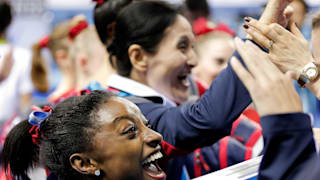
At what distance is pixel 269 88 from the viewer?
36.9 inches

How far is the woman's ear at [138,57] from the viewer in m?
1.99

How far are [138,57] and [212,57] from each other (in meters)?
1.61

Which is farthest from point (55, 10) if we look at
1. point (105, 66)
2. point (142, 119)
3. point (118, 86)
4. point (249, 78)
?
point (249, 78)

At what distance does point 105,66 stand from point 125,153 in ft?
4.15

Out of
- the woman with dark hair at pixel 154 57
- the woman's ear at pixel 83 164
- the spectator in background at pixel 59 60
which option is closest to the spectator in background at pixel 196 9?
the spectator in background at pixel 59 60

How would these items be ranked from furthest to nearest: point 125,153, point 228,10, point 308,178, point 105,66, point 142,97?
point 228,10 → point 105,66 → point 142,97 → point 125,153 → point 308,178

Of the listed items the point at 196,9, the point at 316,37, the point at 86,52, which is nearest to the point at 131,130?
the point at 316,37

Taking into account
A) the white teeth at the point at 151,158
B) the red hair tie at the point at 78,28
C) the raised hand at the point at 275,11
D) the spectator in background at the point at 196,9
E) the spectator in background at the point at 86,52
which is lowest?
the spectator in background at the point at 196,9

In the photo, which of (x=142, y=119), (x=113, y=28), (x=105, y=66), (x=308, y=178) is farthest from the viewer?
(x=105, y=66)

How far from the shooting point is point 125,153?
1340 millimetres

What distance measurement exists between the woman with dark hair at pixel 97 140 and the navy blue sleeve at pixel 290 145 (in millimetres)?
512

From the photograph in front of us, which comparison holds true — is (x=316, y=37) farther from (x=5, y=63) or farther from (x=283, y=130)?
(x=5, y=63)

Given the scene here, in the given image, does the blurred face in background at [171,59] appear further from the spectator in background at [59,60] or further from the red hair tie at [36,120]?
the spectator in background at [59,60]

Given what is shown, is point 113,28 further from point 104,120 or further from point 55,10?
point 55,10
